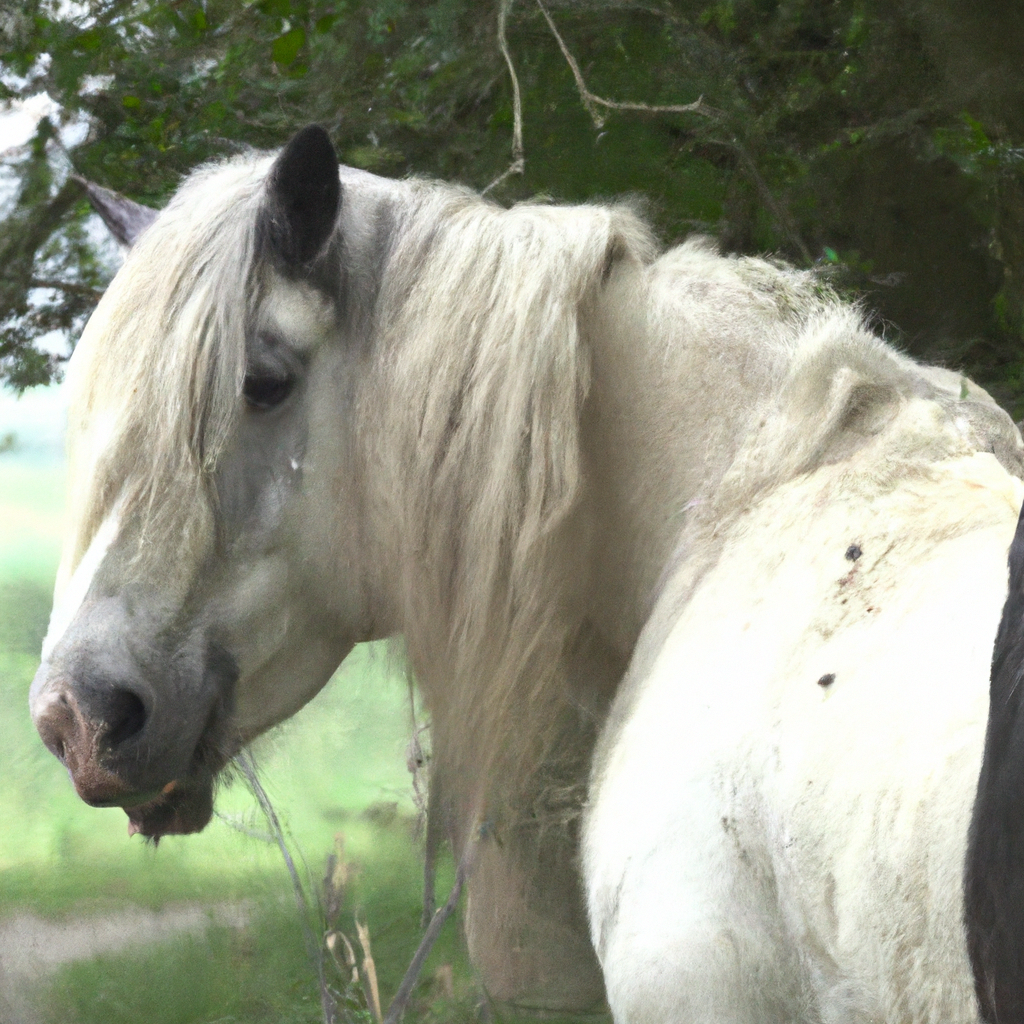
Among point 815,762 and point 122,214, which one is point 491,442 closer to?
point 815,762

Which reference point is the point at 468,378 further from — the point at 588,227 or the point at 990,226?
the point at 990,226

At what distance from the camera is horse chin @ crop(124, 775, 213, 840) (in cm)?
150

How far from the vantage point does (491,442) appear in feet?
4.57

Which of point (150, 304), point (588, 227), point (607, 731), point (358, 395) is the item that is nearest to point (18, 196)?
point (150, 304)

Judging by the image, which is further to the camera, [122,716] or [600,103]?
[600,103]

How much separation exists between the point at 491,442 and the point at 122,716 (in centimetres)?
57

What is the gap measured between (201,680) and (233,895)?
160 cm

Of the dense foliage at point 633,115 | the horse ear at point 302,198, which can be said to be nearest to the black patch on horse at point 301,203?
the horse ear at point 302,198

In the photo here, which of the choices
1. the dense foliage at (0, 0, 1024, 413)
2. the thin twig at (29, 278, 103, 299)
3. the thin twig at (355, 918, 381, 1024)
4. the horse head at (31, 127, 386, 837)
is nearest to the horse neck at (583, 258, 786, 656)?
the horse head at (31, 127, 386, 837)

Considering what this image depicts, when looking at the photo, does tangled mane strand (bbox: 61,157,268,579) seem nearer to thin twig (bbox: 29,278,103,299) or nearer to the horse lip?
the horse lip

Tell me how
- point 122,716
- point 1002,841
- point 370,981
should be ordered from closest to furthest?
point 1002,841 → point 122,716 → point 370,981

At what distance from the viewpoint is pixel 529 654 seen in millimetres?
1436

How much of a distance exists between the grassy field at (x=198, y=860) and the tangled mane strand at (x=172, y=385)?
97cm

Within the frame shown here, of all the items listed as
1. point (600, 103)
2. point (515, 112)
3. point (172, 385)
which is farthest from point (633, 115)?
point (172, 385)
